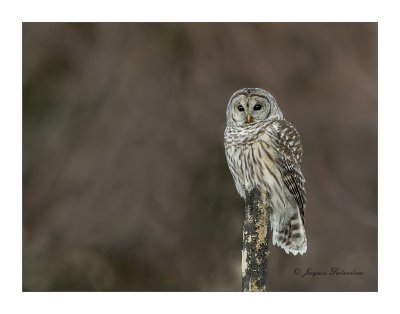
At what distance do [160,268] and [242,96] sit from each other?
277 centimetres

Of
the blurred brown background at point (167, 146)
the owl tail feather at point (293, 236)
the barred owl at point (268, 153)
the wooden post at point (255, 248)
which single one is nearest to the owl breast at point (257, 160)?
the barred owl at point (268, 153)

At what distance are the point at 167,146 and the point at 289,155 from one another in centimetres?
242

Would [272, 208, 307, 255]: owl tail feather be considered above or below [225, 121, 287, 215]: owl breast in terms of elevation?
below

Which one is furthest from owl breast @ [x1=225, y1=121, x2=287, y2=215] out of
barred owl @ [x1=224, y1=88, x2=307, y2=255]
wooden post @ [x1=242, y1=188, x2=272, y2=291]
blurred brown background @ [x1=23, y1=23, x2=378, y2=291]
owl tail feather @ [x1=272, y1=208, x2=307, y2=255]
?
blurred brown background @ [x1=23, y1=23, x2=378, y2=291]

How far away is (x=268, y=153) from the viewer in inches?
188

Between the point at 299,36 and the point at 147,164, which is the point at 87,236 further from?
the point at 299,36

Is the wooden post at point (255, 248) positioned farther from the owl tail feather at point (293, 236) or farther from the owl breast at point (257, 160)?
the owl tail feather at point (293, 236)

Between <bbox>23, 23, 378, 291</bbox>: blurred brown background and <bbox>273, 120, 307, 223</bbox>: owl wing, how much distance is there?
162 centimetres

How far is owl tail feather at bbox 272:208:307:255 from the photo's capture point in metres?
4.89

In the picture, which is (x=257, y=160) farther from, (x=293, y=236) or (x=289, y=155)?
(x=293, y=236)

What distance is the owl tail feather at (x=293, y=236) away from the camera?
4887 mm

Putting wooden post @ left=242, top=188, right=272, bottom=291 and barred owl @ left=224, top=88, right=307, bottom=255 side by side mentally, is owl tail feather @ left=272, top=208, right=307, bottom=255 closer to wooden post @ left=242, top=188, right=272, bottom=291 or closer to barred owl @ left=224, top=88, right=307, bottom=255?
barred owl @ left=224, top=88, right=307, bottom=255

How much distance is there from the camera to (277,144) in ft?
15.7

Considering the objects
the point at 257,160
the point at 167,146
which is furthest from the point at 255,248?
the point at 167,146
